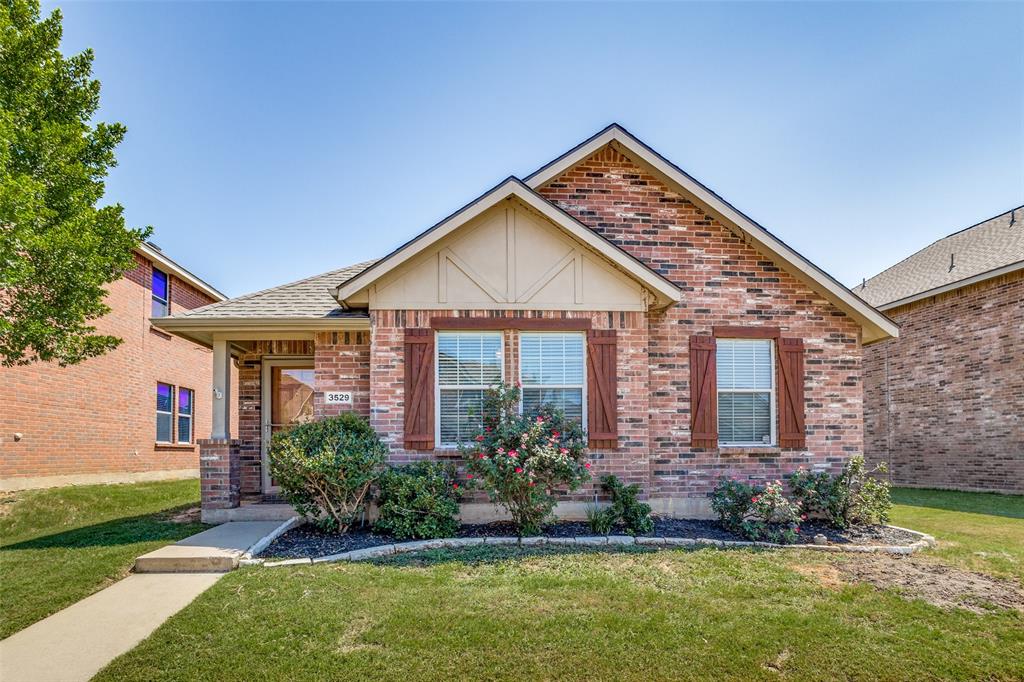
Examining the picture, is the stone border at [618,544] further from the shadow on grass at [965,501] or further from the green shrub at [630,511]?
the shadow on grass at [965,501]

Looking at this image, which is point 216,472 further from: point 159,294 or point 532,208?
point 159,294

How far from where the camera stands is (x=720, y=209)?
931 centimetres

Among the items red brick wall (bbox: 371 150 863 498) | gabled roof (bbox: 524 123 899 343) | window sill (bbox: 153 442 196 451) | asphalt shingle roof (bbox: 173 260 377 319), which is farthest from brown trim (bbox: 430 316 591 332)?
window sill (bbox: 153 442 196 451)

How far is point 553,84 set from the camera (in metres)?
9.36

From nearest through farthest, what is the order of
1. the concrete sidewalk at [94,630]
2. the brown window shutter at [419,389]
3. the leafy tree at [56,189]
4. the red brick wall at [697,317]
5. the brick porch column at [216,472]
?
the concrete sidewalk at [94,630] < the brown window shutter at [419,389] < the brick porch column at [216,472] < the red brick wall at [697,317] < the leafy tree at [56,189]

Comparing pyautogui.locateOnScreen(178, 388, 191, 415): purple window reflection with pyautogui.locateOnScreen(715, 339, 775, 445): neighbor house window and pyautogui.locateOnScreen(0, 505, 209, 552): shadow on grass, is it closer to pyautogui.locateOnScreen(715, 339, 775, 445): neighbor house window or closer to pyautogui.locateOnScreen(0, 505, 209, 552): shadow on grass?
pyautogui.locateOnScreen(0, 505, 209, 552): shadow on grass

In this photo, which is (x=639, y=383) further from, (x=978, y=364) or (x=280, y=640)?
(x=978, y=364)

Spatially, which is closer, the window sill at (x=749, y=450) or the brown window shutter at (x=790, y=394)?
the window sill at (x=749, y=450)

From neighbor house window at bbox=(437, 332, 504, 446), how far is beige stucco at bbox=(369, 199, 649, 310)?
0.51 meters

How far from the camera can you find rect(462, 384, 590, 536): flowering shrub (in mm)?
7367

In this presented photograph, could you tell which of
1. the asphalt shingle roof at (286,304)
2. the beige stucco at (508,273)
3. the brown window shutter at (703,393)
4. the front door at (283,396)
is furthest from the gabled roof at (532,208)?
the front door at (283,396)

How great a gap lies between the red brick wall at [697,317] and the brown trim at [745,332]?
11 centimetres

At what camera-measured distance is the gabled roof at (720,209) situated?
924cm

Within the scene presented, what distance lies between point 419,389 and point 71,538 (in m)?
5.03
